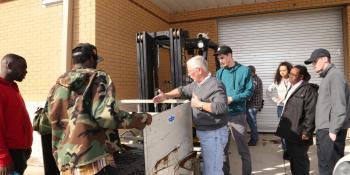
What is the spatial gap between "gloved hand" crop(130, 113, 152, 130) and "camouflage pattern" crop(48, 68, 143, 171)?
0.02 m

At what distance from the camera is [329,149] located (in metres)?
3.21

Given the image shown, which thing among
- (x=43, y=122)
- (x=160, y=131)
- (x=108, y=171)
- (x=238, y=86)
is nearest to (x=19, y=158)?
(x=43, y=122)

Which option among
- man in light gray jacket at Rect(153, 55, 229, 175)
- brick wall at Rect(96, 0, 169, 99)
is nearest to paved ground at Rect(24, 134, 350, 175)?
man in light gray jacket at Rect(153, 55, 229, 175)

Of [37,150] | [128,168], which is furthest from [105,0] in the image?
[128,168]

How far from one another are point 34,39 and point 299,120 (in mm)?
5034

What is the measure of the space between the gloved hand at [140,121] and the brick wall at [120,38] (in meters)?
3.20

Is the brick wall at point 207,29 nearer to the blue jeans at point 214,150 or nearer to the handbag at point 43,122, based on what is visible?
the blue jeans at point 214,150

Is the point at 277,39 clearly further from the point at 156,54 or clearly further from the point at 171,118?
the point at 171,118

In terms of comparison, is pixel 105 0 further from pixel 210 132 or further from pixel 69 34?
pixel 210 132

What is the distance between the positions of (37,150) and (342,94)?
500cm

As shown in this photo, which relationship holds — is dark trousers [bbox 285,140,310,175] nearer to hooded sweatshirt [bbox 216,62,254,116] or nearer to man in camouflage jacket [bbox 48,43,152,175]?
hooded sweatshirt [bbox 216,62,254,116]

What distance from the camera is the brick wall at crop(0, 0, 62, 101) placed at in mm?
5652

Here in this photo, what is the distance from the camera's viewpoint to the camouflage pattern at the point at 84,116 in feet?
6.88

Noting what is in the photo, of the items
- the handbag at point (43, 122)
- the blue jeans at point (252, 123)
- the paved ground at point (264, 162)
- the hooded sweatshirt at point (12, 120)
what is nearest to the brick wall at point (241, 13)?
the blue jeans at point (252, 123)
